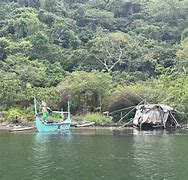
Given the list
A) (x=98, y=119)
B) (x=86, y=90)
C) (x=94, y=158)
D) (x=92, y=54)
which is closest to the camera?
(x=94, y=158)

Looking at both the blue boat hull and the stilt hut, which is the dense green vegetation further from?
the blue boat hull

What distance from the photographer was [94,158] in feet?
82.1

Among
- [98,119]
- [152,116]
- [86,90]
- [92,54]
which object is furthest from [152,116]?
[92,54]

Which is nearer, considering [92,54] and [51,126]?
[51,126]

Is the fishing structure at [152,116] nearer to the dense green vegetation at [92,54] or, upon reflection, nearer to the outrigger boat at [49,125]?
the dense green vegetation at [92,54]

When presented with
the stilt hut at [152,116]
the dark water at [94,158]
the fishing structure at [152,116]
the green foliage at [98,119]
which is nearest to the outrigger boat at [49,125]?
the green foliage at [98,119]

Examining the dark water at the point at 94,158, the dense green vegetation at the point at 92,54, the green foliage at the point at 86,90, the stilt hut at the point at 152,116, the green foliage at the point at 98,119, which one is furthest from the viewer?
the dense green vegetation at the point at 92,54

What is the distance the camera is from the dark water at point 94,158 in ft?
66.8

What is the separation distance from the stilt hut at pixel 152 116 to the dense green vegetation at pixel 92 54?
8.13 feet

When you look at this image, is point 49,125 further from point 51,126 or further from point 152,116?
point 152,116

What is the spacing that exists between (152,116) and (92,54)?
22.7m

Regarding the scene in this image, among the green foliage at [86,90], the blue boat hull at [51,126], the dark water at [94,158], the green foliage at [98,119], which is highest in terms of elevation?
the green foliage at [86,90]

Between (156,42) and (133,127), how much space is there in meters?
28.0

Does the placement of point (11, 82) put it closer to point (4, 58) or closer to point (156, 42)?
point (4, 58)
